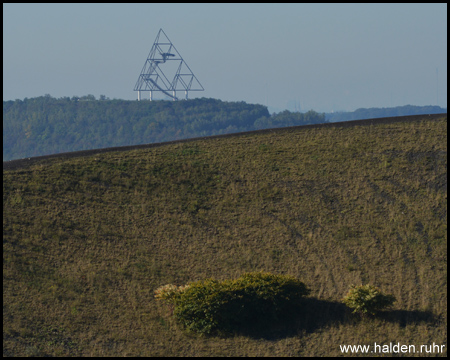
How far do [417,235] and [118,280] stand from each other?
11.4 m

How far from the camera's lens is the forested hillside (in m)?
136

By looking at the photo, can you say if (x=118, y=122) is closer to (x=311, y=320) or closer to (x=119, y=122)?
(x=119, y=122)

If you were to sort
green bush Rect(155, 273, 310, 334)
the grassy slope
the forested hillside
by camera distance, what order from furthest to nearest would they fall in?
1. the forested hillside
2. green bush Rect(155, 273, 310, 334)
3. the grassy slope

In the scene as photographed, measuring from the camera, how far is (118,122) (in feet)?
464

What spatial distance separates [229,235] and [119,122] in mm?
121306

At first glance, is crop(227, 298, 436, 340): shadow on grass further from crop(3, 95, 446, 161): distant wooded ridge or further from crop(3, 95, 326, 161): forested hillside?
crop(3, 95, 326, 161): forested hillside

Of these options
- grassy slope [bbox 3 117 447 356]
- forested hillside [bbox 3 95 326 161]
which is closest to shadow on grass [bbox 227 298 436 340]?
grassy slope [bbox 3 117 447 356]

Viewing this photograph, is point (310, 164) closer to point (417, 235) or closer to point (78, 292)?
point (417, 235)

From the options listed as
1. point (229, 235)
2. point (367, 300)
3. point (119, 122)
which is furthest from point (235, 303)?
point (119, 122)

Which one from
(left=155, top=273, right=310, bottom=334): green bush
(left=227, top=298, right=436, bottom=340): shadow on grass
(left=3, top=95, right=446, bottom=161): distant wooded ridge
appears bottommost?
(left=227, top=298, right=436, bottom=340): shadow on grass

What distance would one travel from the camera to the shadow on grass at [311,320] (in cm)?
1772

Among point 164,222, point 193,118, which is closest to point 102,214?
point 164,222

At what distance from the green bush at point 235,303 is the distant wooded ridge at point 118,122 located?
115 m

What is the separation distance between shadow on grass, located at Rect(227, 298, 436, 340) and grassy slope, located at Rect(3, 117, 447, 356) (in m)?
0.06
